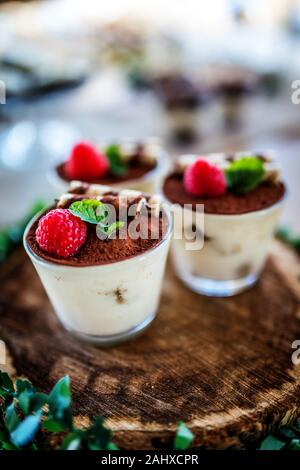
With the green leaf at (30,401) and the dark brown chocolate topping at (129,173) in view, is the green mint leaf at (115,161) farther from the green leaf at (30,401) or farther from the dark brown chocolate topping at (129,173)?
the green leaf at (30,401)

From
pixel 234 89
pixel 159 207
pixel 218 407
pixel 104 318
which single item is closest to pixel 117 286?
pixel 104 318

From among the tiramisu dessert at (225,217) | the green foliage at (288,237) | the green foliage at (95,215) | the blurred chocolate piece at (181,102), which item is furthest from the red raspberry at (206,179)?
the blurred chocolate piece at (181,102)

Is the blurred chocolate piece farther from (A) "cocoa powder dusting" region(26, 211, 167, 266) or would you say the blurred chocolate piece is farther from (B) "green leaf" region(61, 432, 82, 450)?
(B) "green leaf" region(61, 432, 82, 450)

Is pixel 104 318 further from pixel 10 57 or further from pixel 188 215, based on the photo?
pixel 10 57

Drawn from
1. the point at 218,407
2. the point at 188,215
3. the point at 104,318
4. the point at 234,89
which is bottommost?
the point at 218,407

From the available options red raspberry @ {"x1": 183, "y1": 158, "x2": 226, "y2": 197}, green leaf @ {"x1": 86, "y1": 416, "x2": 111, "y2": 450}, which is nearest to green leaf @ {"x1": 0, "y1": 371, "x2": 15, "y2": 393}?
green leaf @ {"x1": 86, "y1": 416, "x2": 111, "y2": 450}

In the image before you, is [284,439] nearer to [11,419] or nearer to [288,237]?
[11,419]
